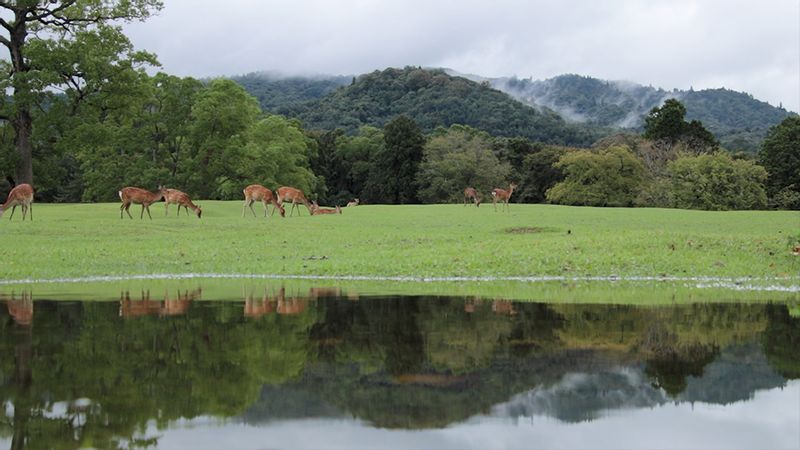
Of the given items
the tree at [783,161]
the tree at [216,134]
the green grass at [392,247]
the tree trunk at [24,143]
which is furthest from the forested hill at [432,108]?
the green grass at [392,247]

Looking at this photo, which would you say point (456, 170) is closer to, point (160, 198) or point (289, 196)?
point (289, 196)

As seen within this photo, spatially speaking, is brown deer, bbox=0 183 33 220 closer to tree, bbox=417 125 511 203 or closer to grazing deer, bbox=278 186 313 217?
grazing deer, bbox=278 186 313 217

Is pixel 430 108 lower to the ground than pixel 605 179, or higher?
higher

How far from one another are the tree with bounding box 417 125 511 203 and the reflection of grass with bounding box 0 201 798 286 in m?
56.6

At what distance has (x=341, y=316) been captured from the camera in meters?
12.4

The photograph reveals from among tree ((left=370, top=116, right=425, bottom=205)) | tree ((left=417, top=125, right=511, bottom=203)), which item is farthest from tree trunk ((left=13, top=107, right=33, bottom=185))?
tree ((left=370, top=116, right=425, bottom=205))

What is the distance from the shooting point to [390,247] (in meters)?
24.8

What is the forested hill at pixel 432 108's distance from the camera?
153 m

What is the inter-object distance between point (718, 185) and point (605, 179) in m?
15.5

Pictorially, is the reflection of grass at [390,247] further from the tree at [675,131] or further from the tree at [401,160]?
the tree at [401,160]

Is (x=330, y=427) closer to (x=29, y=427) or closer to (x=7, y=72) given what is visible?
(x=29, y=427)

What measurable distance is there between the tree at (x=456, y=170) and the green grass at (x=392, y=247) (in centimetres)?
5671

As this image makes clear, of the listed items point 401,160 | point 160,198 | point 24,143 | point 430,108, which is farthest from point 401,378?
point 430,108

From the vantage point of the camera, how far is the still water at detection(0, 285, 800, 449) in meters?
6.14
